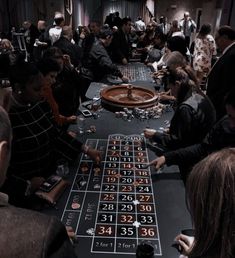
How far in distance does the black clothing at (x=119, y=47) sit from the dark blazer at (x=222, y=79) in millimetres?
2680

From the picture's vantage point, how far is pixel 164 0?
15719 mm

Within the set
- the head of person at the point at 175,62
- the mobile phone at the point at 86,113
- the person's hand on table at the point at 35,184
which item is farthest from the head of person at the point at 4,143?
the mobile phone at the point at 86,113

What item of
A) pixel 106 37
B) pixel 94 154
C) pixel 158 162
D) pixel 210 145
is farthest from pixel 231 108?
pixel 106 37

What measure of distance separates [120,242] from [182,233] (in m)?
0.30

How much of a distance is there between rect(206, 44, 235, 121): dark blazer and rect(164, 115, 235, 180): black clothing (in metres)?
1.43

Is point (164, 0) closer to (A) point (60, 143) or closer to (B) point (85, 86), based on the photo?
(B) point (85, 86)

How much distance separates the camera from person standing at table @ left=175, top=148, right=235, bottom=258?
3.05ft

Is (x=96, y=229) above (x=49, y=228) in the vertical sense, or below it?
below

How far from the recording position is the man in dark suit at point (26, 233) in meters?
0.82

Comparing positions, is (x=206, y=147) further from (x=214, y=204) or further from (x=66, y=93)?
(x=66, y=93)

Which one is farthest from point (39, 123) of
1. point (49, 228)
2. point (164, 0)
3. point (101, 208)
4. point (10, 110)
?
point (164, 0)

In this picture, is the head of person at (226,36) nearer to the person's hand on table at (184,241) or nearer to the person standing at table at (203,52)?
the person standing at table at (203,52)

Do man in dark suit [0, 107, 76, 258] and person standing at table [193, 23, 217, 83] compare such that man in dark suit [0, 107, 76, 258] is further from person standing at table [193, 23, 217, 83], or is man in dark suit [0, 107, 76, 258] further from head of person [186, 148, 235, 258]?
person standing at table [193, 23, 217, 83]

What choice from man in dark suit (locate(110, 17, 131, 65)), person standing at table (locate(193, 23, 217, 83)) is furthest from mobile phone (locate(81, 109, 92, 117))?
person standing at table (locate(193, 23, 217, 83))
